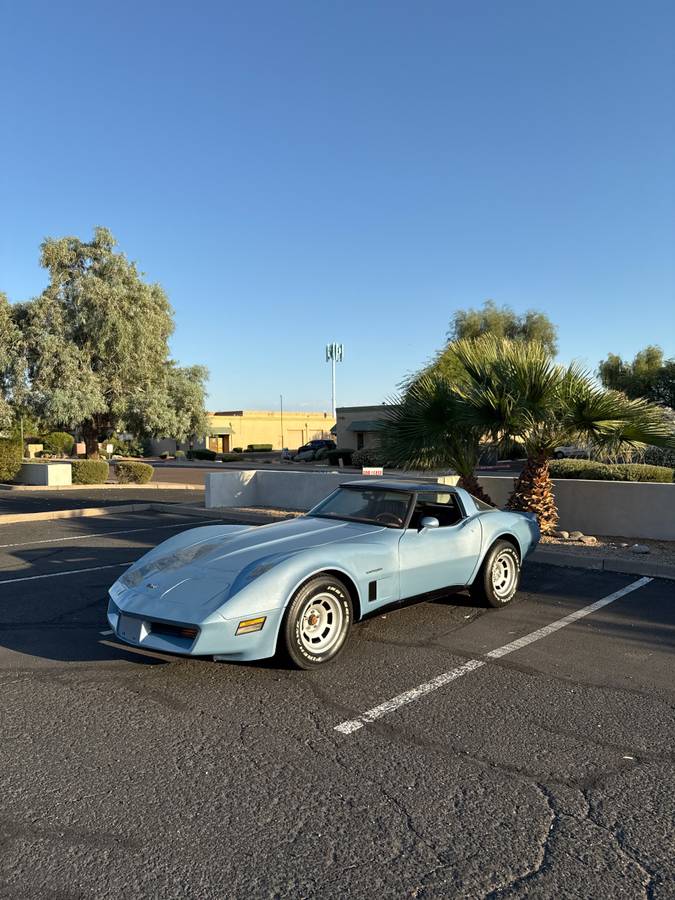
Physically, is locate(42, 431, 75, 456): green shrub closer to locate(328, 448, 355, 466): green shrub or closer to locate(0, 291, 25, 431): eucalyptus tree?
locate(328, 448, 355, 466): green shrub

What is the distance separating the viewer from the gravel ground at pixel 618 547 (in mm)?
9336

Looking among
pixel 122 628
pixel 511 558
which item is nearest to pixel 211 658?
pixel 122 628

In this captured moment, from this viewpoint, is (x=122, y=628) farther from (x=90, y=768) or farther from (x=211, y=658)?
(x=90, y=768)

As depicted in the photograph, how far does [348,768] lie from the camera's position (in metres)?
3.58

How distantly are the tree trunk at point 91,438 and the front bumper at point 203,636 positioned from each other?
29.1m

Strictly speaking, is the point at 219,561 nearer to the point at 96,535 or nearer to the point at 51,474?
the point at 96,535

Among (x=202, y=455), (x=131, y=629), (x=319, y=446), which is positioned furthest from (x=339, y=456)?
(x=131, y=629)

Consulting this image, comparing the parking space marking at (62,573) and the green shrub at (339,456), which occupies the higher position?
the green shrub at (339,456)

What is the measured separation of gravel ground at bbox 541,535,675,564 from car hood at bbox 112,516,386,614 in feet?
15.9

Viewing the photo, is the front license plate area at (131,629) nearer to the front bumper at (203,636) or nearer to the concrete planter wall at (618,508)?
the front bumper at (203,636)

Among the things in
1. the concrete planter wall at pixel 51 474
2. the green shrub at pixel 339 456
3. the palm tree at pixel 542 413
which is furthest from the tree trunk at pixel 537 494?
the green shrub at pixel 339 456

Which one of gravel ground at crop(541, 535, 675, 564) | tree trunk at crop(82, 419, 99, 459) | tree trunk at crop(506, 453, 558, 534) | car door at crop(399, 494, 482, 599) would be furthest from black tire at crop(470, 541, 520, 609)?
tree trunk at crop(82, 419, 99, 459)

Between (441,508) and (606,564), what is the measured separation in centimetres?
356

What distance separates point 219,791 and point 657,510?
9.56 meters
